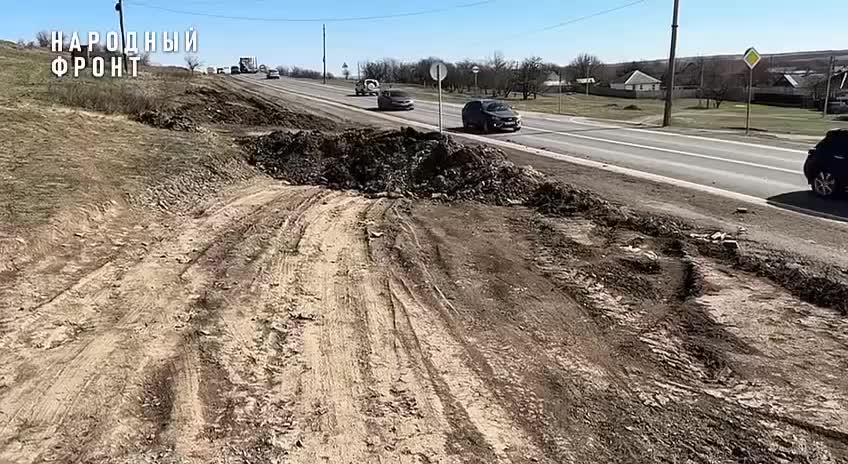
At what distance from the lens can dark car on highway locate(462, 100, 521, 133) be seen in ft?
102

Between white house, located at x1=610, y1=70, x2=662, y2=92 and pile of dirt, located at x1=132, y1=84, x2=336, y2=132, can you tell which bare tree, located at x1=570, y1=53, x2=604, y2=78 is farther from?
pile of dirt, located at x1=132, y1=84, x2=336, y2=132

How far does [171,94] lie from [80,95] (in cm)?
883

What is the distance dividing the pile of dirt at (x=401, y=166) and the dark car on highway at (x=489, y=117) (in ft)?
42.5

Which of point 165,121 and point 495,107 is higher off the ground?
point 495,107

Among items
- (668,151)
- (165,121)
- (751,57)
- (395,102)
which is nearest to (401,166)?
(668,151)

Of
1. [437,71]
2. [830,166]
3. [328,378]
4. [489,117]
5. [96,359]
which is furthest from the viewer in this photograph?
[489,117]

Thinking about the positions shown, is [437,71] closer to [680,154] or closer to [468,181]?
[680,154]

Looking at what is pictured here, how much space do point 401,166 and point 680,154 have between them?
437 inches

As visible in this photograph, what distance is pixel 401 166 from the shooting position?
52.1 feet

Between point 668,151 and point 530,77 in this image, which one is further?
point 530,77

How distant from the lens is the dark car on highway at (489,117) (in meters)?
31.2

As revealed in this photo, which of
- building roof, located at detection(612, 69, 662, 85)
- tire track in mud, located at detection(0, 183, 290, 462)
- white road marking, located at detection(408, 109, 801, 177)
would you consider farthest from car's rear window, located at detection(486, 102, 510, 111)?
building roof, located at detection(612, 69, 662, 85)

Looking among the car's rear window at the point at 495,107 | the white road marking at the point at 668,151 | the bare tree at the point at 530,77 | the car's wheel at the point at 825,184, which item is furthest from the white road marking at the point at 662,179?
the bare tree at the point at 530,77

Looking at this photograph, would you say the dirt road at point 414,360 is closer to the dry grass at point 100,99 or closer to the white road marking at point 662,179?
the white road marking at point 662,179
